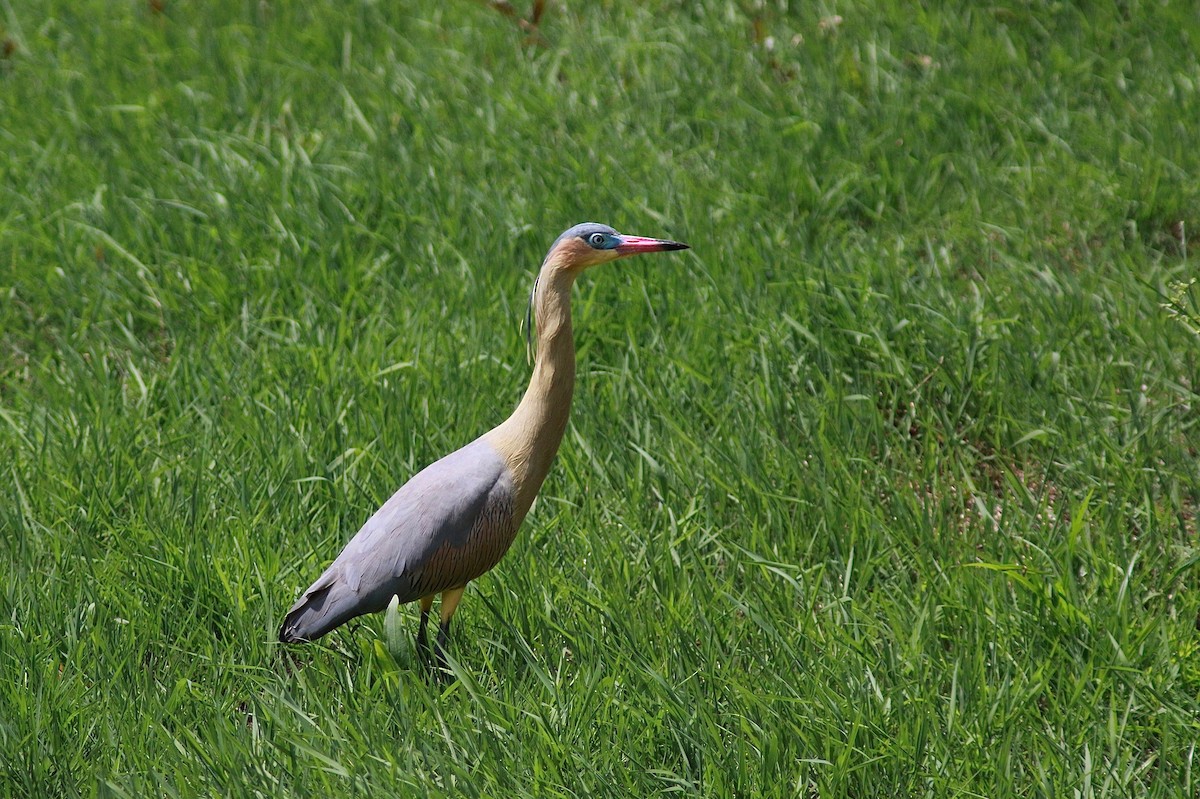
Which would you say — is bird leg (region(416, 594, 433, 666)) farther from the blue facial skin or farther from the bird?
the blue facial skin

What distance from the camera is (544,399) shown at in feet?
10.8

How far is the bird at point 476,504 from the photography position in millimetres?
3234

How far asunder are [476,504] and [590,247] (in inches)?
28.0

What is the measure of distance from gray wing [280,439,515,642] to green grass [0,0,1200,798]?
0.58 feet

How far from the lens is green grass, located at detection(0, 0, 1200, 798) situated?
10.0ft

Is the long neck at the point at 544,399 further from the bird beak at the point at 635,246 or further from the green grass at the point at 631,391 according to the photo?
the green grass at the point at 631,391

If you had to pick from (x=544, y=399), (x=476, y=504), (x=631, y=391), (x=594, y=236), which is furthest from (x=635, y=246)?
(x=631, y=391)

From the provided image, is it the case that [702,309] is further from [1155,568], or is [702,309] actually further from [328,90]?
[328,90]

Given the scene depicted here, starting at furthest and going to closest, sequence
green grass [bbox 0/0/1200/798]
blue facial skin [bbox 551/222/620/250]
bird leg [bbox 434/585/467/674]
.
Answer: bird leg [bbox 434/585/467/674] → blue facial skin [bbox 551/222/620/250] → green grass [bbox 0/0/1200/798]

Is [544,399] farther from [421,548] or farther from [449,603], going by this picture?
[449,603]

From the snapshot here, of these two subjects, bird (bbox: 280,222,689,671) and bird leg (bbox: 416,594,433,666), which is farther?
bird leg (bbox: 416,594,433,666)

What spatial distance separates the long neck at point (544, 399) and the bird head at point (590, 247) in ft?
0.11

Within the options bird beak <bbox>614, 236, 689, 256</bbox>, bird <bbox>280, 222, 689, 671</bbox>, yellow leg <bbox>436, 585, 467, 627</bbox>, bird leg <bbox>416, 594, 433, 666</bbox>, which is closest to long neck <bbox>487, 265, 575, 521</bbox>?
bird <bbox>280, 222, 689, 671</bbox>

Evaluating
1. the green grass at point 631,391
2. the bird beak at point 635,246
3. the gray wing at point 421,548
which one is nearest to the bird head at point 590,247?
the bird beak at point 635,246
